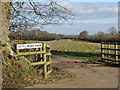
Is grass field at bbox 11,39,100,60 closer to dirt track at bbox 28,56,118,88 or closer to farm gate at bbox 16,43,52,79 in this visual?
farm gate at bbox 16,43,52,79

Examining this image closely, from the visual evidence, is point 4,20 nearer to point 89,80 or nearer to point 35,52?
point 35,52

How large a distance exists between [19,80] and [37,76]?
4.39 feet

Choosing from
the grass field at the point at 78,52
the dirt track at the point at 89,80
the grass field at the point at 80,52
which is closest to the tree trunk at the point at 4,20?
the grass field at the point at 78,52

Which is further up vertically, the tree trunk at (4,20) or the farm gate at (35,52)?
the tree trunk at (4,20)

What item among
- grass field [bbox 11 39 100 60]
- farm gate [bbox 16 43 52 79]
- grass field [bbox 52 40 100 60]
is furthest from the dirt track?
grass field [bbox 52 40 100 60]

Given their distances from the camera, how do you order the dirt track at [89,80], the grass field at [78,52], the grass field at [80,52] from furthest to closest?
the grass field at [80,52]
the grass field at [78,52]
the dirt track at [89,80]

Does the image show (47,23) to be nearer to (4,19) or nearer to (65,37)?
(4,19)

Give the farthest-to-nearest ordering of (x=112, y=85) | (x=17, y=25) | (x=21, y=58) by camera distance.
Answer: (x=17, y=25)
(x=21, y=58)
(x=112, y=85)

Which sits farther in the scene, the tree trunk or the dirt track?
the tree trunk

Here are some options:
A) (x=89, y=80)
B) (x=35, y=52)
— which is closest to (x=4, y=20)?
(x=35, y=52)

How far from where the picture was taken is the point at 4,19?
920cm

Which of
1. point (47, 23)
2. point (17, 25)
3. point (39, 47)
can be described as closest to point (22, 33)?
point (17, 25)

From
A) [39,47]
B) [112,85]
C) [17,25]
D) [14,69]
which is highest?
[17,25]

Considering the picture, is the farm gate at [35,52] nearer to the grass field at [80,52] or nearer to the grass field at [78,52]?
the grass field at [78,52]
